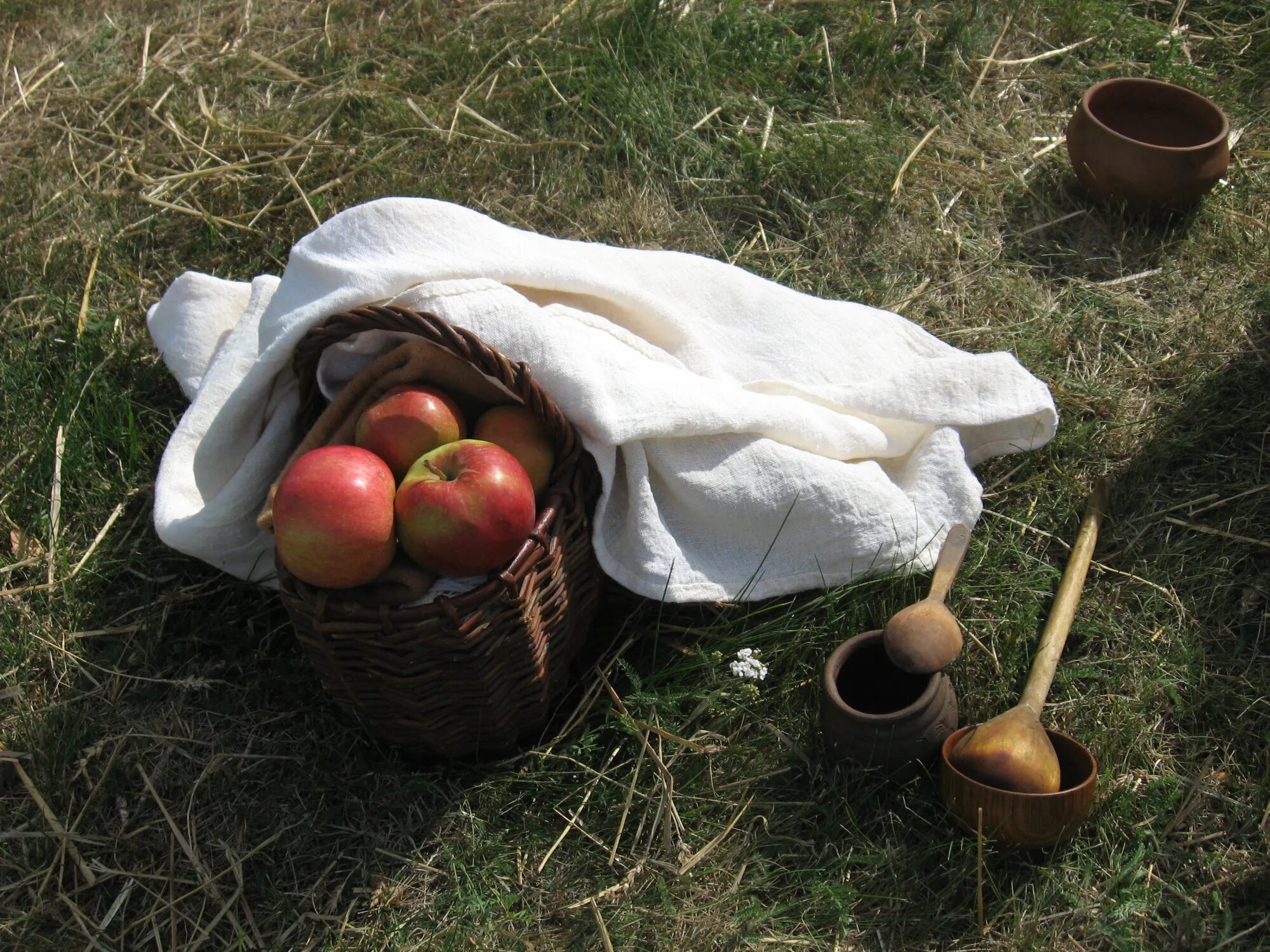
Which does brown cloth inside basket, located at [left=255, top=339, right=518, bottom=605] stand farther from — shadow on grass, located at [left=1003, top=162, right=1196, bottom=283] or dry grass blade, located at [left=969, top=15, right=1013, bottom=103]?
dry grass blade, located at [left=969, top=15, right=1013, bottom=103]

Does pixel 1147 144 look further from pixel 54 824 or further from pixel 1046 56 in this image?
pixel 54 824

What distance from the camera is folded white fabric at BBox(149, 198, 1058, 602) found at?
2.18 meters

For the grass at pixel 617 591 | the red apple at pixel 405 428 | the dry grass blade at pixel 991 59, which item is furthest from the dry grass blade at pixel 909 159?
the red apple at pixel 405 428

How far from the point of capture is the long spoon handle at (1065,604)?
2111 millimetres

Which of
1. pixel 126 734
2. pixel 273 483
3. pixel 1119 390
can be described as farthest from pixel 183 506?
pixel 1119 390

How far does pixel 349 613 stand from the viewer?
1852 mm

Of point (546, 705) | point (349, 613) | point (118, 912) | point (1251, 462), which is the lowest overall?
point (118, 912)

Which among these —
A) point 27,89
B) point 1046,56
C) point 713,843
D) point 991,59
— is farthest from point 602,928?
point 27,89

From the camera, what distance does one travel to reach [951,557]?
2232mm

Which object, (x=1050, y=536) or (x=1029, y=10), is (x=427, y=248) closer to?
Answer: (x=1050, y=536)

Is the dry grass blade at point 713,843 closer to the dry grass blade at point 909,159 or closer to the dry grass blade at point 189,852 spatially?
the dry grass blade at point 189,852

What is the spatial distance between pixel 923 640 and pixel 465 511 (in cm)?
85

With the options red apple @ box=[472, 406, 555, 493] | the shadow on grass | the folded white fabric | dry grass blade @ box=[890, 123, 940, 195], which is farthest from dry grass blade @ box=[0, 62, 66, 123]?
the shadow on grass

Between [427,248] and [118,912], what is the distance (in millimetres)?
1396
